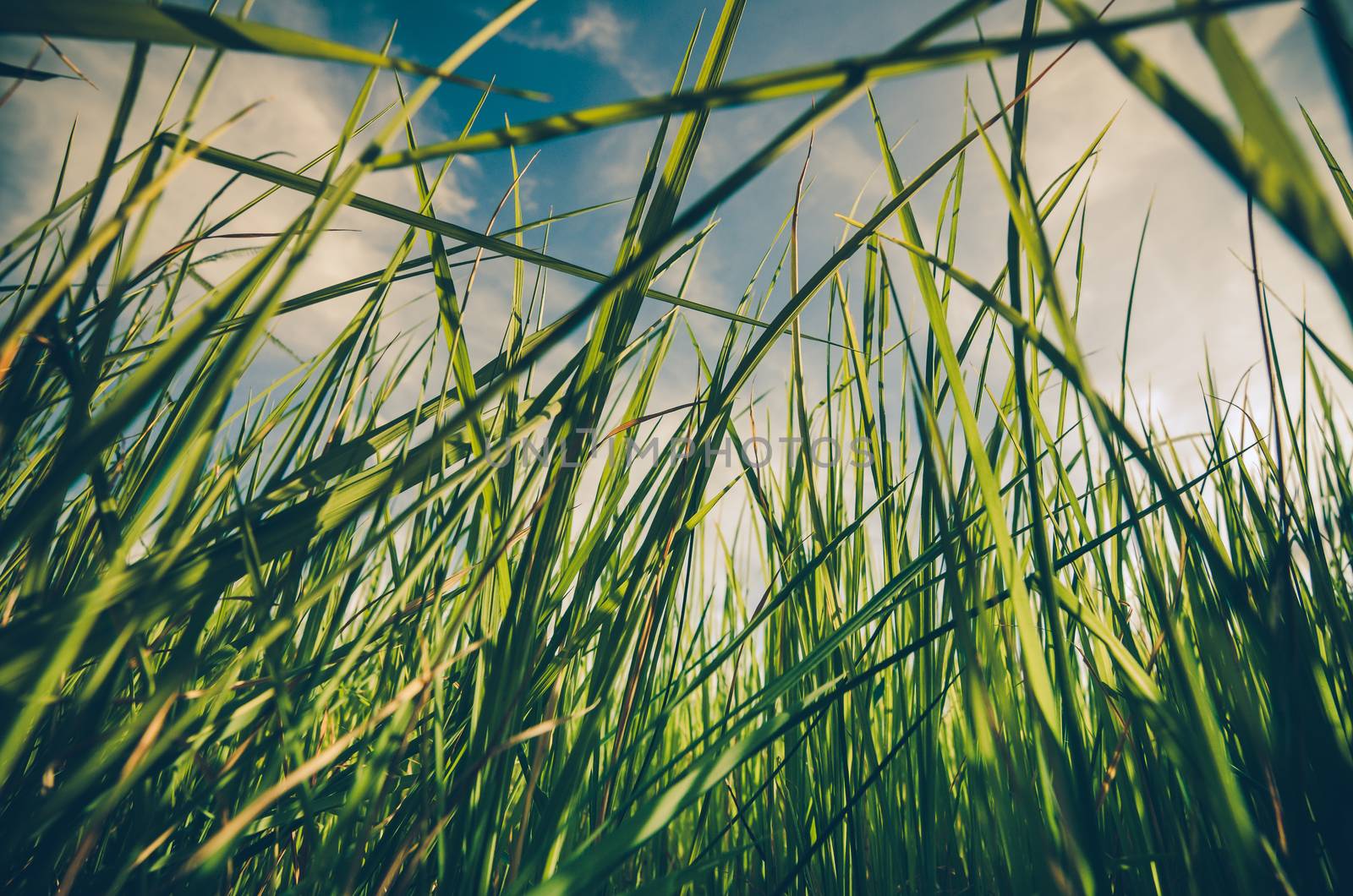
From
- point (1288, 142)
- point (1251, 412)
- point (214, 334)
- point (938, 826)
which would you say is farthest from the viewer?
point (1251, 412)

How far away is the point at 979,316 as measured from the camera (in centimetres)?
65

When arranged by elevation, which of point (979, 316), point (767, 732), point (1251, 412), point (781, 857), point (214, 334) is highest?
point (1251, 412)

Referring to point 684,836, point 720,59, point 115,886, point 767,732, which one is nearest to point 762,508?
point 767,732

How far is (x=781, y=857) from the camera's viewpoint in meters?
0.87

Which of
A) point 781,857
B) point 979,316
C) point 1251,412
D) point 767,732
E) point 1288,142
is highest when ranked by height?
point 1251,412

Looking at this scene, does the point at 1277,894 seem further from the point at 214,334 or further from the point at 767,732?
the point at 214,334

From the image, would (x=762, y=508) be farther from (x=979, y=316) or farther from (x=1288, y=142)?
(x=1288, y=142)

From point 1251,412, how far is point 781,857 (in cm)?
108

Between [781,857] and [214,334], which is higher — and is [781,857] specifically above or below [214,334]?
below

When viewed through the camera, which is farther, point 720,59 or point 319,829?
point 319,829

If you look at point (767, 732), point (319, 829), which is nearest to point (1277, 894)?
point (767, 732)

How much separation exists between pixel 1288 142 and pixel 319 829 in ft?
3.83

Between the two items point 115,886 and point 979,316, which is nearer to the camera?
point 115,886

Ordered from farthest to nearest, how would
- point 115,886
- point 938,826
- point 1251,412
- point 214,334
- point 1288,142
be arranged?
1. point 1251,412
2. point 938,826
3. point 214,334
4. point 115,886
5. point 1288,142
